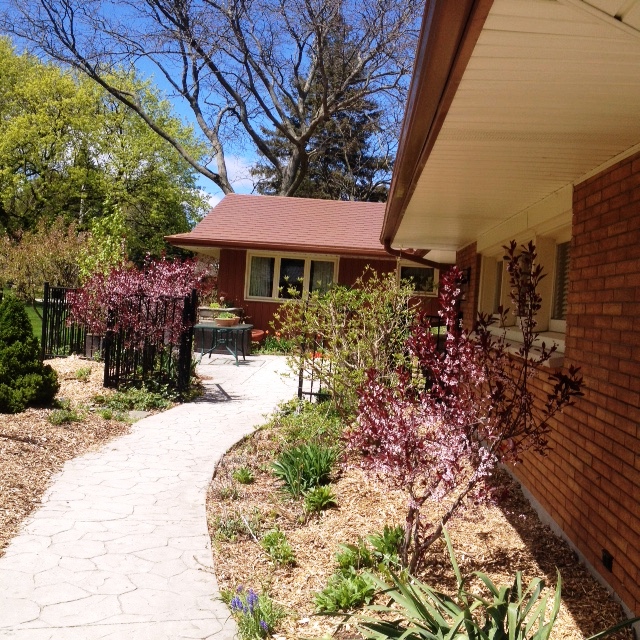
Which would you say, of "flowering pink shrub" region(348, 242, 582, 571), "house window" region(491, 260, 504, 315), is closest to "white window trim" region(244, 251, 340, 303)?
"house window" region(491, 260, 504, 315)

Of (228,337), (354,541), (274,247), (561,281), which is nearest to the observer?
(354,541)

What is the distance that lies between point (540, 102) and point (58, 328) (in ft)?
39.1

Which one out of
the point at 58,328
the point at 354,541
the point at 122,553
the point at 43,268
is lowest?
the point at 122,553

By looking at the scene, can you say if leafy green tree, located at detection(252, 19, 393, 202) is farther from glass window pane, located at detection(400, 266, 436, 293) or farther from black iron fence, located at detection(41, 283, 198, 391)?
black iron fence, located at detection(41, 283, 198, 391)

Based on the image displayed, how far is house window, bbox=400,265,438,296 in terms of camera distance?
1841cm

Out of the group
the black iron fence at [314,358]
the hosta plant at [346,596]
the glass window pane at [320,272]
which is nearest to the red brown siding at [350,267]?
the glass window pane at [320,272]

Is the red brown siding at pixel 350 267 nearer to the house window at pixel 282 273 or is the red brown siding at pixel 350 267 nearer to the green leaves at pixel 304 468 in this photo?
the house window at pixel 282 273

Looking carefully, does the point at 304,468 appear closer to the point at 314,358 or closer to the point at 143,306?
the point at 314,358

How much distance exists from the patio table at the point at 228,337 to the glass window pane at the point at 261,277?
3.03m

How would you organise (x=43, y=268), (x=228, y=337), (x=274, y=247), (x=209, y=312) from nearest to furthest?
(x=43, y=268)
(x=228, y=337)
(x=209, y=312)
(x=274, y=247)

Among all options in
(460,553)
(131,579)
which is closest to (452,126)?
(460,553)

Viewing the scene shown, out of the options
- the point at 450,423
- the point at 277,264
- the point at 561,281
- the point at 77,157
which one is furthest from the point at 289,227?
the point at 77,157

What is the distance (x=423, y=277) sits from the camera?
18922 mm

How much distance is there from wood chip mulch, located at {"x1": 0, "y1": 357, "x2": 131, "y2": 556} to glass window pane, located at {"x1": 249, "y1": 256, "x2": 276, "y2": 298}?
373 inches
